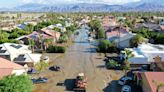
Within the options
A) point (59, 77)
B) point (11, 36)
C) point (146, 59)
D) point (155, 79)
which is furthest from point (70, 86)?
point (11, 36)

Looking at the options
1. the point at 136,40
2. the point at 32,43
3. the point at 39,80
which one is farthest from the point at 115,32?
the point at 39,80

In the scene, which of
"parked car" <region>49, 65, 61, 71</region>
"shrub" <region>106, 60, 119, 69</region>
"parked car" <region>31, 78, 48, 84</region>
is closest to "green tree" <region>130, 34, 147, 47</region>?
"shrub" <region>106, 60, 119, 69</region>

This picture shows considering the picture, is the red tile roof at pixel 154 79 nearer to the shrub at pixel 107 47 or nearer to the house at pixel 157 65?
the house at pixel 157 65

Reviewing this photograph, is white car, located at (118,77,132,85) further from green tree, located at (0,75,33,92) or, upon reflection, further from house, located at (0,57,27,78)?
green tree, located at (0,75,33,92)

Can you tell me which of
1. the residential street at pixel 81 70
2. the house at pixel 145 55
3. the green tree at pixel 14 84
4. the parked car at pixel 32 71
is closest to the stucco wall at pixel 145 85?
the residential street at pixel 81 70

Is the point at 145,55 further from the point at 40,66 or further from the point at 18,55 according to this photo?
the point at 18,55

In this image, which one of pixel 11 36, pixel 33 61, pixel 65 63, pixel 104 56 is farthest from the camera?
pixel 11 36

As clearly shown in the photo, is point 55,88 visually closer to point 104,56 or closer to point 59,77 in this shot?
point 59,77
